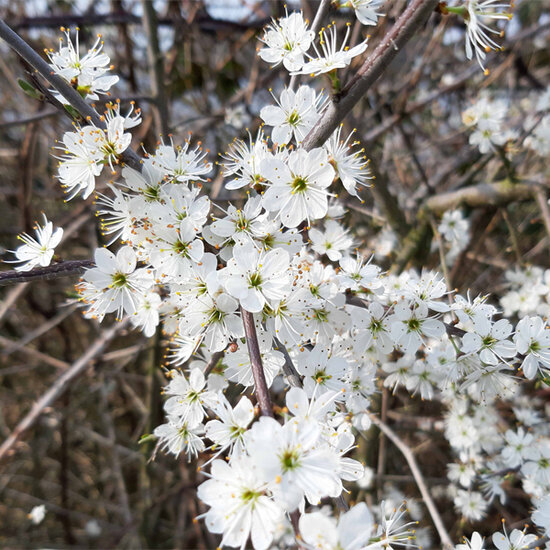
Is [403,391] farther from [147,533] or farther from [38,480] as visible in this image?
[38,480]

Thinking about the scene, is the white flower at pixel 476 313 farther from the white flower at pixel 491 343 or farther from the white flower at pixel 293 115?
the white flower at pixel 293 115

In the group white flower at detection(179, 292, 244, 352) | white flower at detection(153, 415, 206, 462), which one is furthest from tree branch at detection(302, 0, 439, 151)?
white flower at detection(153, 415, 206, 462)

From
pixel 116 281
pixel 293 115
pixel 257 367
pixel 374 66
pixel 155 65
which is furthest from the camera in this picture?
pixel 155 65

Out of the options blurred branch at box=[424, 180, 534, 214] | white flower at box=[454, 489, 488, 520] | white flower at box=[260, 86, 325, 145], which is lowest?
white flower at box=[454, 489, 488, 520]

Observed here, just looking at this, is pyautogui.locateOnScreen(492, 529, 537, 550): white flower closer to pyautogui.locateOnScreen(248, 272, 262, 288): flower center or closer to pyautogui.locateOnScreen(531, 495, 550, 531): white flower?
pyautogui.locateOnScreen(531, 495, 550, 531): white flower

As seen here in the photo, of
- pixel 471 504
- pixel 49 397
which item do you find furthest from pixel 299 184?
pixel 471 504

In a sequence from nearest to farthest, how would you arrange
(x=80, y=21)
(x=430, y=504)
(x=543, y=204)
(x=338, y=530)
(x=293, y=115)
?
(x=338, y=530) → (x=293, y=115) → (x=430, y=504) → (x=543, y=204) → (x=80, y=21)

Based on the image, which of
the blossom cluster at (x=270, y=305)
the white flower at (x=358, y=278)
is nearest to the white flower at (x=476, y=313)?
the blossom cluster at (x=270, y=305)

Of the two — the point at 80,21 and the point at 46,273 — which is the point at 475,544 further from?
the point at 80,21
